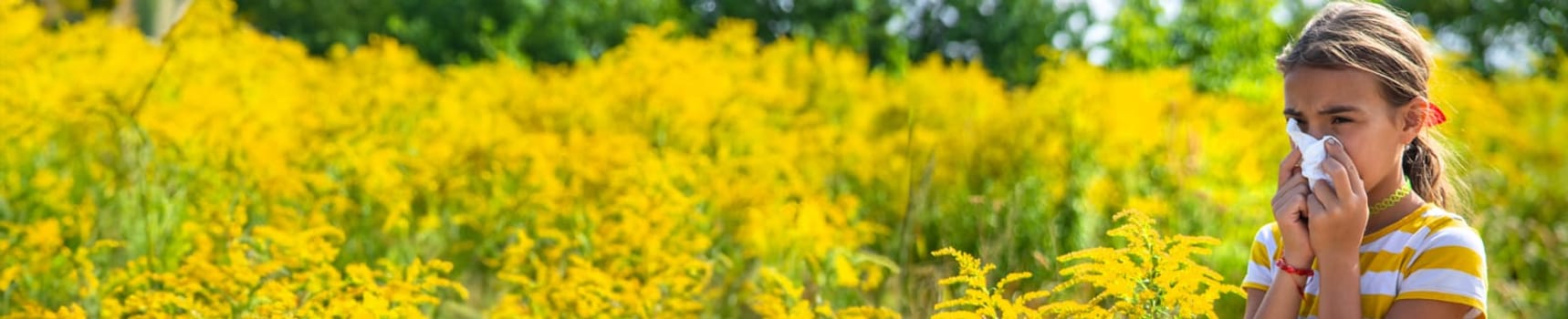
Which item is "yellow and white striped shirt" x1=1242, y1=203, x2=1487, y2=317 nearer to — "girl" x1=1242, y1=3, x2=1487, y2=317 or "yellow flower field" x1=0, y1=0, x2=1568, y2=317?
"girl" x1=1242, y1=3, x2=1487, y2=317

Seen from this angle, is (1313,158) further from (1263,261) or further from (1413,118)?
(1263,261)

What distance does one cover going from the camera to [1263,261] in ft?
6.47

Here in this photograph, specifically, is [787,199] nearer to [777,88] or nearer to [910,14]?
[777,88]

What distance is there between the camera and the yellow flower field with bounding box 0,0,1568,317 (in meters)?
3.20

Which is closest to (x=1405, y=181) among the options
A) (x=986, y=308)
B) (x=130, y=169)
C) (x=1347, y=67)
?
(x=1347, y=67)

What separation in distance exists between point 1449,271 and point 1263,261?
293 millimetres

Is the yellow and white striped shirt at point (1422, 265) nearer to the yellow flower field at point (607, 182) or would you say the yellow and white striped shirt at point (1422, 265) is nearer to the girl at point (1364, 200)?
the girl at point (1364, 200)

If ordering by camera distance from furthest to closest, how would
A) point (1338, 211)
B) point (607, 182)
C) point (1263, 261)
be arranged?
1. point (607, 182)
2. point (1263, 261)
3. point (1338, 211)

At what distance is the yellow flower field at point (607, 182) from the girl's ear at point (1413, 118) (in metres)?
0.51

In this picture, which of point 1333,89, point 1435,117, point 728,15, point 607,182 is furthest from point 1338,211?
point 728,15

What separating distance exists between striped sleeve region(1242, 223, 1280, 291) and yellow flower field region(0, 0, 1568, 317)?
26cm

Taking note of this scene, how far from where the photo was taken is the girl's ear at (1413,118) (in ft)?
5.80

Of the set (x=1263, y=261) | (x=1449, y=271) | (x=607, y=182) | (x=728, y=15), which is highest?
(x=728, y=15)

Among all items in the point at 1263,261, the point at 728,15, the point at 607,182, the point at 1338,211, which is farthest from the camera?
the point at 728,15
